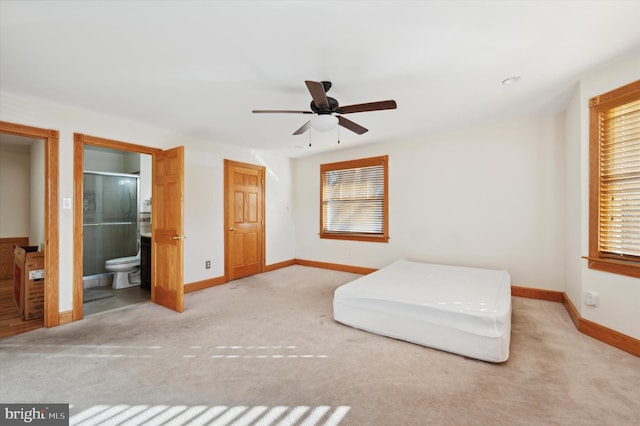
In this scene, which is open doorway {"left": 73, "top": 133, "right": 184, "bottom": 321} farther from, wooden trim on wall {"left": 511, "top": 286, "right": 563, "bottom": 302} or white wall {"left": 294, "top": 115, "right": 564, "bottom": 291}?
wooden trim on wall {"left": 511, "top": 286, "right": 563, "bottom": 302}

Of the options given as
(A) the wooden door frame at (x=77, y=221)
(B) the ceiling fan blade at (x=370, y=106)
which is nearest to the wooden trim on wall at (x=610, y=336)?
(B) the ceiling fan blade at (x=370, y=106)

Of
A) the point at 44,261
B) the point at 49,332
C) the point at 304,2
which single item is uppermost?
the point at 304,2

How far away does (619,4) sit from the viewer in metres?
1.66

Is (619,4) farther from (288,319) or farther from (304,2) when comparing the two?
(288,319)

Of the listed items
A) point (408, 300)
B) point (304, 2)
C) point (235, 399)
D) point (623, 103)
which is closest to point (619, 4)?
point (623, 103)

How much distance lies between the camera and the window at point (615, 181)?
2.32 m

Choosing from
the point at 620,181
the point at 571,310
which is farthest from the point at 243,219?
the point at 620,181

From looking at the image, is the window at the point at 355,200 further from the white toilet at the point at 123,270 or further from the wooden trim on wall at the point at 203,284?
the white toilet at the point at 123,270

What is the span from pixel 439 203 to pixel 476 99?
177 centimetres

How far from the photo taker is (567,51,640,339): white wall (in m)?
2.27

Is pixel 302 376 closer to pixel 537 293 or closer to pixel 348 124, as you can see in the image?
pixel 348 124

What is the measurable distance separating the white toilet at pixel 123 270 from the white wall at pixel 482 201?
3.86 m

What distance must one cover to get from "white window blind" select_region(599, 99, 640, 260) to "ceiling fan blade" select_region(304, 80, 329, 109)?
2.57 meters

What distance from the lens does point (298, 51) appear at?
2.08 metres
